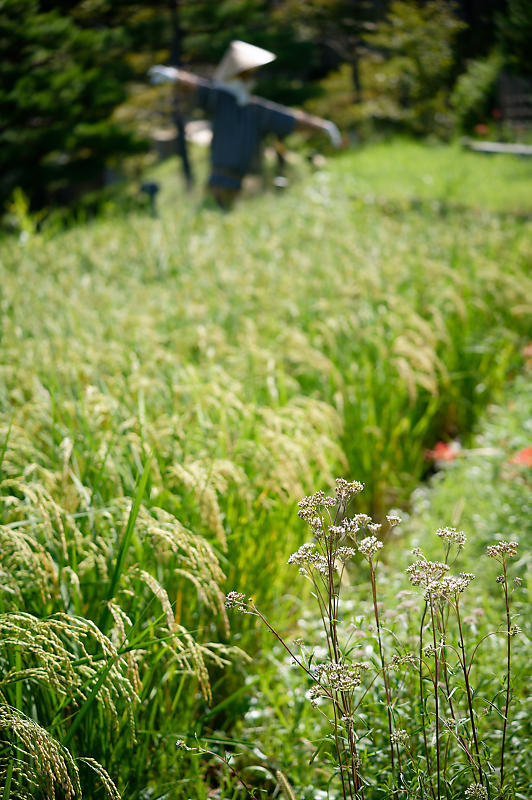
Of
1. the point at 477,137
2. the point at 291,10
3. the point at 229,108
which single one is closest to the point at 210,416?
the point at 229,108

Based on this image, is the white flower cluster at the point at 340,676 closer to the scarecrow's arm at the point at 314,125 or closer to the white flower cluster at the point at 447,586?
the white flower cluster at the point at 447,586

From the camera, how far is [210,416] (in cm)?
254

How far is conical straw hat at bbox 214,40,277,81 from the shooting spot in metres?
7.14

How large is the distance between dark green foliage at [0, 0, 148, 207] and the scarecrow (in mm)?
2854

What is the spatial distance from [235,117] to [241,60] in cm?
61

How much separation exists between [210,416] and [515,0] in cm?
939

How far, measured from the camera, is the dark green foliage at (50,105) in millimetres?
9438

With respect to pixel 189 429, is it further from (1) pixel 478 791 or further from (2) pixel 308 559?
(1) pixel 478 791

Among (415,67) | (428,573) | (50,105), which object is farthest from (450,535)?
(415,67)

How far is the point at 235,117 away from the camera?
7660 mm

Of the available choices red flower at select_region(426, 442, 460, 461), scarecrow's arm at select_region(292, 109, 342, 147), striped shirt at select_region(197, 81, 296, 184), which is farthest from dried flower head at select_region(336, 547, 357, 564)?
striped shirt at select_region(197, 81, 296, 184)

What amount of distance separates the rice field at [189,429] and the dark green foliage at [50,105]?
429 centimetres

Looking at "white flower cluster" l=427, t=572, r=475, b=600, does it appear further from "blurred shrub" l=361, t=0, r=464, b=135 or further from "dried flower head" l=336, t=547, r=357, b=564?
"blurred shrub" l=361, t=0, r=464, b=135

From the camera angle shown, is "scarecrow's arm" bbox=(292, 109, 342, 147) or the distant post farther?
the distant post
